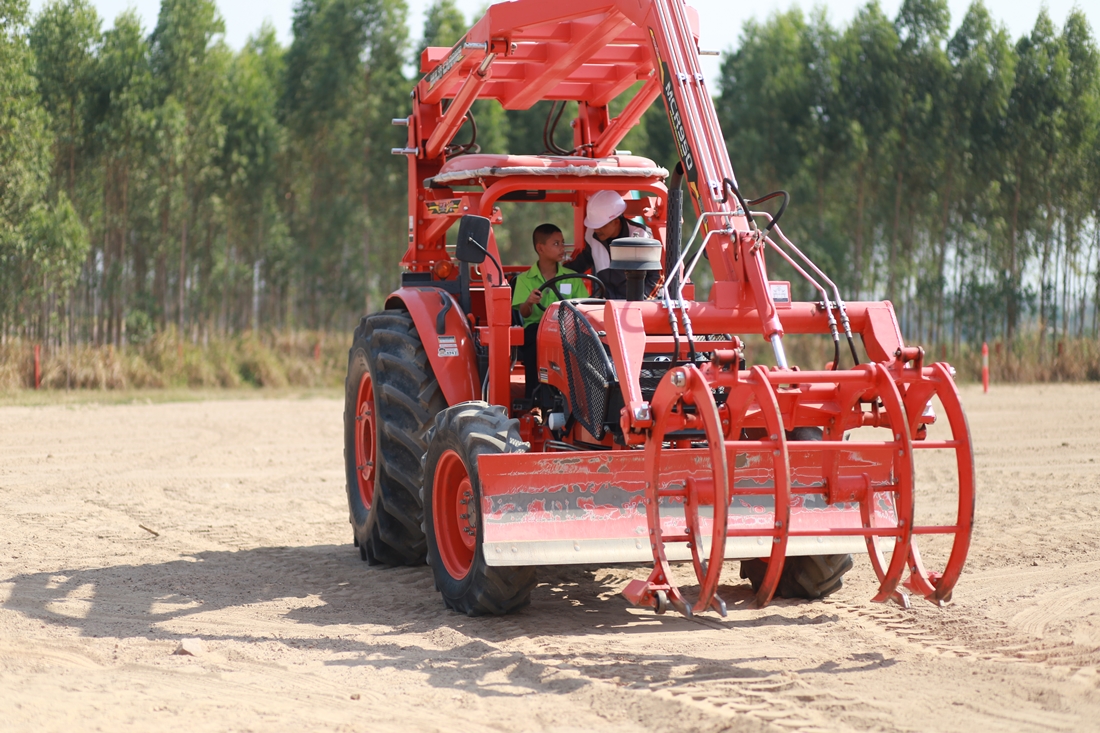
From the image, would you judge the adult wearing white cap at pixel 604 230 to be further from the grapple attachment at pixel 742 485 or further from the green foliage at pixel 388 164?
the green foliage at pixel 388 164

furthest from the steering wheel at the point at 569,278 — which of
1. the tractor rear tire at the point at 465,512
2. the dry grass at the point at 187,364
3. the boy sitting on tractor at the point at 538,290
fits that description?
the dry grass at the point at 187,364

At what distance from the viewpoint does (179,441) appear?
14.0m

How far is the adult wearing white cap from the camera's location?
6.95m

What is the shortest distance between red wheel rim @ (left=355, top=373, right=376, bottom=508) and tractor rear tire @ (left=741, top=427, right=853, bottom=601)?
2.78 metres

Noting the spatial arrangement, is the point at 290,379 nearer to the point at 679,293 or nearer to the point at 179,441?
the point at 179,441

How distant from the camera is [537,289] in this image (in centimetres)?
681

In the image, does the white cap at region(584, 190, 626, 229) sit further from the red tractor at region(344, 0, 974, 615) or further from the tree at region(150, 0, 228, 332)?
the tree at region(150, 0, 228, 332)

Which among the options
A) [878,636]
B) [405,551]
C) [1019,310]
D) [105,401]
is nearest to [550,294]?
[405,551]

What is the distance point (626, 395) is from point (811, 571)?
69.1 inches

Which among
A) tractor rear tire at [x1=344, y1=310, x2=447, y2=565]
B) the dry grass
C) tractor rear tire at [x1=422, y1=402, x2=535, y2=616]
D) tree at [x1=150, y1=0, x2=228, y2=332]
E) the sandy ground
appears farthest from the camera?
tree at [x1=150, y1=0, x2=228, y2=332]

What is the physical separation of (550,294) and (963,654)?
9.62 ft

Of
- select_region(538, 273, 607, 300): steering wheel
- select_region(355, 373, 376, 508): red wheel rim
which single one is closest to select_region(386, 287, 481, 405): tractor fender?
select_region(538, 273, 607, 300): steering wheel

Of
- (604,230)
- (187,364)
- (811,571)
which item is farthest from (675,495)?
(187,364)

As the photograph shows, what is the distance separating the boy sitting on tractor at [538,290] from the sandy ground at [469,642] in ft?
4.20
